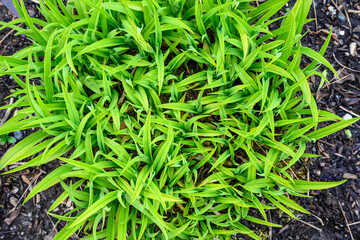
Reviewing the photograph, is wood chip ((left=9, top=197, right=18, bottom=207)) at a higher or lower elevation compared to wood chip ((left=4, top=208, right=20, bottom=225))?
higher

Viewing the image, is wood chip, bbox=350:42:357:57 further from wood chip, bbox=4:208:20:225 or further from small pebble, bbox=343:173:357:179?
wood chip, bbox=4:208:20:225

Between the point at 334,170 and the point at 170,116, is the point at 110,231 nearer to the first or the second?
the point at 170,116

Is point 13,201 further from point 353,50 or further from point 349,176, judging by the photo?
point 353,50

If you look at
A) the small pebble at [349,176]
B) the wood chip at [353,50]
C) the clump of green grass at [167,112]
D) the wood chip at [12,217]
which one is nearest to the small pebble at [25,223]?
the wood chip at [12,217]

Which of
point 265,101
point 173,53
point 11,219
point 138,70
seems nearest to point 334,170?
point 265,101

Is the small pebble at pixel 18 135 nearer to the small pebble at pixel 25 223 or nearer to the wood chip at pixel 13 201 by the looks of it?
the wood chip at pixel 13 201

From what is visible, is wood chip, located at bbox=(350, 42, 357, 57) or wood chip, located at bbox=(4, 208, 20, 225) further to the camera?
wood chip, located at bbox=(350, 42, 357, 57)

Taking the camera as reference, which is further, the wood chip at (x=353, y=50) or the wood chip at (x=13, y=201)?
the wood chip at (x=353, y=50)

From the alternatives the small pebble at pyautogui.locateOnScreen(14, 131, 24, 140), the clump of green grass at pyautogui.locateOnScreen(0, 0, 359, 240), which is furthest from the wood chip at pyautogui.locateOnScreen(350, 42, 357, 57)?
the small pebble at pyautogui.locateOnScreen(14, 131, 24, 140)

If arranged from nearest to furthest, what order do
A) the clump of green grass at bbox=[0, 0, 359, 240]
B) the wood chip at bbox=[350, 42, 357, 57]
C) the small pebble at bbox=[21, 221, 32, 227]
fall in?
the clump of green grass at bbox=[0, 0, 359, 240], the small pebble at bbox=[21, 221, 32, 227], the wood chip at bbox=[350, 42, 357, 57]
